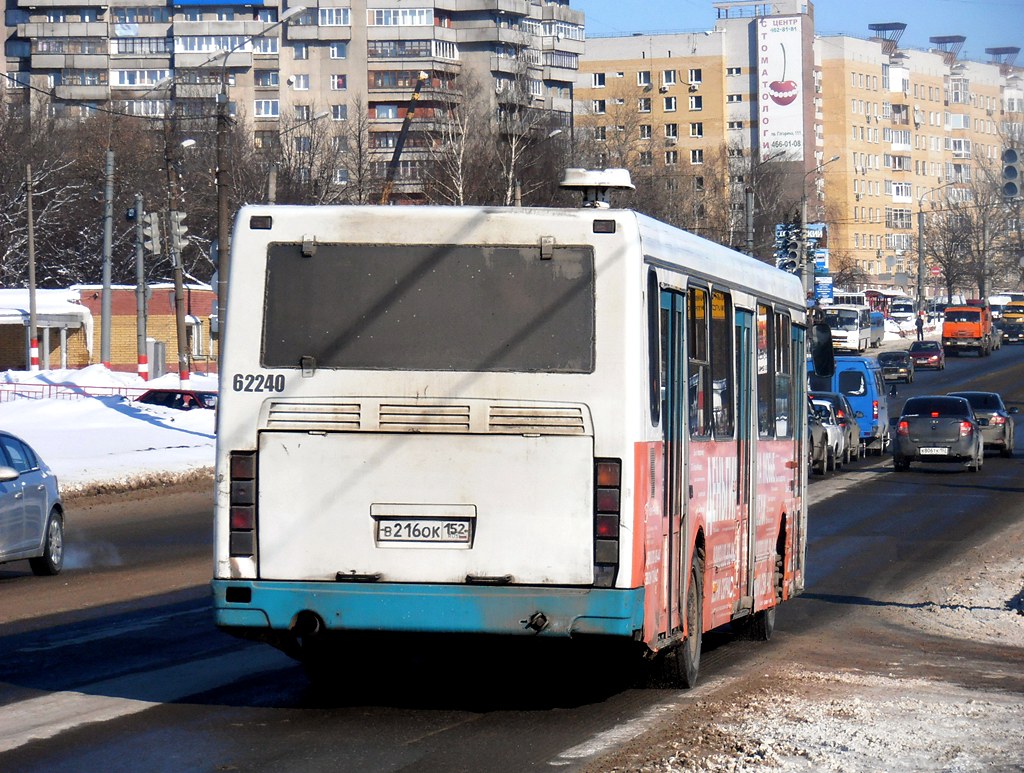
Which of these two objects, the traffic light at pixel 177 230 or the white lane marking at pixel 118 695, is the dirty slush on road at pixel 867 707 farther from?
the traffic light at pixel 177 230

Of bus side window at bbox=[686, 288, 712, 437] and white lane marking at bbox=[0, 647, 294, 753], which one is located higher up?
bus side window at bbox=[686, 288, 712, 437]

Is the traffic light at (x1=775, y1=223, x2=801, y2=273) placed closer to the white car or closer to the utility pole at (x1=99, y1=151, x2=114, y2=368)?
the white car

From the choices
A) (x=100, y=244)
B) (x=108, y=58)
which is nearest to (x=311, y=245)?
(x=100, y=244)

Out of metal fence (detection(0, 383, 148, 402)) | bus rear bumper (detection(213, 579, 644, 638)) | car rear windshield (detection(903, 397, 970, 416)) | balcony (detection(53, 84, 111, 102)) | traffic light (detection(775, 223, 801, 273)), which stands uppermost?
balcony (detection(53, 84, 111, 102))

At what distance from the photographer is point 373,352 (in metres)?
8.37

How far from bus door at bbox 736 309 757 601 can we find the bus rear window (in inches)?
110

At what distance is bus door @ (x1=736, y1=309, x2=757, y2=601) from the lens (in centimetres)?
1091

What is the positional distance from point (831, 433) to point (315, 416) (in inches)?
1118

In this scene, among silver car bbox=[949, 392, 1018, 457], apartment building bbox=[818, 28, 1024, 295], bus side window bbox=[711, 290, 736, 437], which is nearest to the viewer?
bus side window bbox=[711, 290, 736, 437]

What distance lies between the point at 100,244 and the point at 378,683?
73.9 m

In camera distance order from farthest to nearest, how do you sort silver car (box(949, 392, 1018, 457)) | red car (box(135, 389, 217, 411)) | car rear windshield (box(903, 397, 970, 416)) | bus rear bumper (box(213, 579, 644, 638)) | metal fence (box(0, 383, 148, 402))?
metal fence (box(0, 383, 148, 402))
red car (box(135, 389, 217, 411))
silver car (box(949, 392, 1018, 457))
car rear windshield (box(903, 397, 970, 416))
bus rear bumper (box(213, 579, 644, 638))

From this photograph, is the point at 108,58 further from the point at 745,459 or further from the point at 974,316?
the point at 745,459

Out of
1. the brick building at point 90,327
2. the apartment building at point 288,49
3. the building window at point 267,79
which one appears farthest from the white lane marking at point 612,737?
the building window at point 267,79

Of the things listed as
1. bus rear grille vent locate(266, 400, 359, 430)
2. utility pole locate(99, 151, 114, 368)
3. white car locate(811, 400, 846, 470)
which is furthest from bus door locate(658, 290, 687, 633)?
utility pole locate(99, 151, 114, 368)
